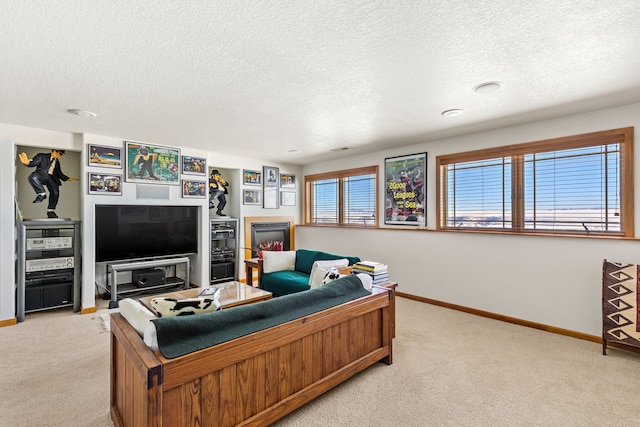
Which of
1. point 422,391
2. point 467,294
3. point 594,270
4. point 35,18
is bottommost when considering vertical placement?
point 422,391

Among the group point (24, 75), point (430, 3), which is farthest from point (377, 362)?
point (24, 75)

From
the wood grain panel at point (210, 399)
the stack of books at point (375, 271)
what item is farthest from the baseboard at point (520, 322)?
the wood grain panel at point (210, 399)

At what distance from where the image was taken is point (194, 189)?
15.6 ft

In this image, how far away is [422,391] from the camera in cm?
213

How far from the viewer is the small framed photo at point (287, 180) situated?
602 cm

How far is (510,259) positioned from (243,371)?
3.18m

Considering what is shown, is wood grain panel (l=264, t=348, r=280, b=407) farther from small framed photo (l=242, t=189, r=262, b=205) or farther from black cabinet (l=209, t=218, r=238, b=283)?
small framed photo (l=242, t=189, r=262, b=205)

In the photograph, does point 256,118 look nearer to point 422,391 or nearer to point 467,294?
point 422,391

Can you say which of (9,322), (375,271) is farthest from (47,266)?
(375,271)

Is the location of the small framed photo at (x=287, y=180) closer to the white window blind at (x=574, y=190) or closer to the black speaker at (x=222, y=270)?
the black speaker at (x=222, y=270)

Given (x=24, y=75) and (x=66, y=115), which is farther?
(x=66, y=115)

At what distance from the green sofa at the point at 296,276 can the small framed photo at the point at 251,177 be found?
6.13 ft

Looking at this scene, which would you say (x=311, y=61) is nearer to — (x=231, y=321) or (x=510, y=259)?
(x=231, y=321)

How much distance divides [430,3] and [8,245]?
4.70 m
